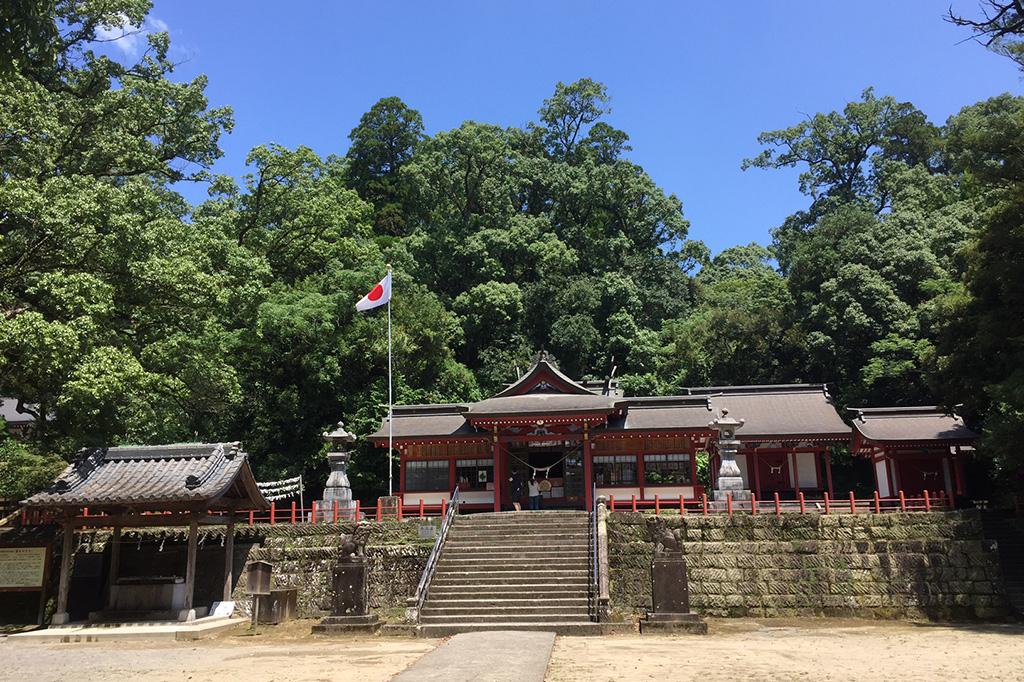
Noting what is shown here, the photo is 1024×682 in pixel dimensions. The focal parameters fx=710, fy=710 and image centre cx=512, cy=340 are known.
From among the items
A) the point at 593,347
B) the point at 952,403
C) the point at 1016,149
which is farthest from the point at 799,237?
the point at 1016,149

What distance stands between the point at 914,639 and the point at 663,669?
259 inches

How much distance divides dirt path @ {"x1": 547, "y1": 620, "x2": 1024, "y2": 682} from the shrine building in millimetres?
8260

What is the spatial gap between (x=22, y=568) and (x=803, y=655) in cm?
1727

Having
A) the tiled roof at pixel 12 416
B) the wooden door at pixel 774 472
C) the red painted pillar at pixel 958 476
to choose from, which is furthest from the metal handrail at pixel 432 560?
the tiled roof at pixel 12 416

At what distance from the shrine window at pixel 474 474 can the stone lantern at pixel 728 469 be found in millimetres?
7959

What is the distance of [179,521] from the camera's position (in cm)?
1644

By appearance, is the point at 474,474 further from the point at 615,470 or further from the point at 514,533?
the point at 514,533

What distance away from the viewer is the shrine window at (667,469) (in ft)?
78.2

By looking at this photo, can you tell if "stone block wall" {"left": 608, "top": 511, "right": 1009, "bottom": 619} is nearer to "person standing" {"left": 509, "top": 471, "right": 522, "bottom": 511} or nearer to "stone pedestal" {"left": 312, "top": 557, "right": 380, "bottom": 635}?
"stone pedestal" {"left": 312, "top": 557, "right": 380, "bottom": 635}

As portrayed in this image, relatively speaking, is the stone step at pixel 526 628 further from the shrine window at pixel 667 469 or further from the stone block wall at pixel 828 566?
the shrine window at pixel 667 469

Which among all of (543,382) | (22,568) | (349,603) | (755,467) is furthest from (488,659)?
(755,467)

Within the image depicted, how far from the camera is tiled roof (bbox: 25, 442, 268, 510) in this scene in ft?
51.8

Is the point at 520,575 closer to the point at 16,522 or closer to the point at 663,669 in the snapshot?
the point at 663,669

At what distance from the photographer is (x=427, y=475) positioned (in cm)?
2545
